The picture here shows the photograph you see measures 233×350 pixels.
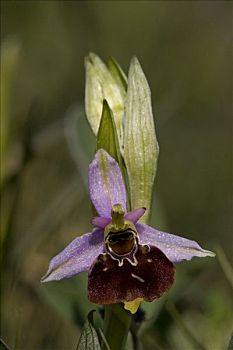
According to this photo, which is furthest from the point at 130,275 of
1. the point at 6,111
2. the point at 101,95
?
the point at 6,111

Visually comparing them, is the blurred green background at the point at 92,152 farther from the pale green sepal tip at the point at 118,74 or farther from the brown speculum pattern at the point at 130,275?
the pale green sepal tip at the point at 118,74

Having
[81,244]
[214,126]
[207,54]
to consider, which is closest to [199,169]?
[214,126]

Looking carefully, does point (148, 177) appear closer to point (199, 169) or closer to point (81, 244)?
point (81, 244)

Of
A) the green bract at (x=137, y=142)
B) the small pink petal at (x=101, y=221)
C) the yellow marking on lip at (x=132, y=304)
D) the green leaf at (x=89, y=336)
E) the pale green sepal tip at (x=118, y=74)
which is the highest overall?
the pale green sepal tip at (x=118, y=74)

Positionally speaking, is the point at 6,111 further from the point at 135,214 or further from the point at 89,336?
the point at 89,336

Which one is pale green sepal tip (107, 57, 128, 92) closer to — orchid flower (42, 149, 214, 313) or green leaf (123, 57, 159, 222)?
green leaf (123, 57, 159, 222)

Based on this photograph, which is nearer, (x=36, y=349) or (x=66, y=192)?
(x=36, y=349)

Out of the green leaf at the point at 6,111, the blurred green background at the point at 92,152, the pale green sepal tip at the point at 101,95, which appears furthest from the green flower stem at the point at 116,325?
the green leaf at the point at 6,111
